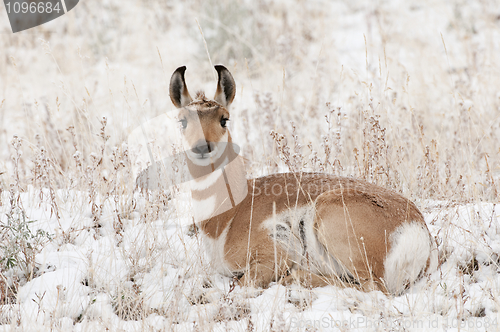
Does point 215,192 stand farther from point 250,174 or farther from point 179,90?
point 250,174

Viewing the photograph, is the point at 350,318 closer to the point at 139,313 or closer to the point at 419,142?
the point at 139,313

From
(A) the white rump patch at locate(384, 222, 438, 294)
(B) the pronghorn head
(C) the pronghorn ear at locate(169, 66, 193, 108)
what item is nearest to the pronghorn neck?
(B) the pronghorn head

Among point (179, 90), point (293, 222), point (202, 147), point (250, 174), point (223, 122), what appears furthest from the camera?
point (250, 174)

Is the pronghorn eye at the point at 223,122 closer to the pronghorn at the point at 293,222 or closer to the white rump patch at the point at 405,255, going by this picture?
the pronghorn at the point at 293,222

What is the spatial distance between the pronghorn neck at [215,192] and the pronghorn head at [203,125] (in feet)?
0.60

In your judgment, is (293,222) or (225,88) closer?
(293,222)

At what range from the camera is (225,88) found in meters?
4.73

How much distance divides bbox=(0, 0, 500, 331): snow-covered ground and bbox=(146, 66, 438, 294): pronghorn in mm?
190

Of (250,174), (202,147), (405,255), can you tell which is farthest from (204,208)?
(405,255)

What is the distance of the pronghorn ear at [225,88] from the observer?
4621mm

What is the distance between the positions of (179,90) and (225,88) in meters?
0.45

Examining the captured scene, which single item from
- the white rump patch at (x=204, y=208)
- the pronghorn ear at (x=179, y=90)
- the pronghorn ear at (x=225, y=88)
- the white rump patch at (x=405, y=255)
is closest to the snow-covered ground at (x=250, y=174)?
the white rump patch at (x=405, y=255)

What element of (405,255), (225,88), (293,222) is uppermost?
(225,88)

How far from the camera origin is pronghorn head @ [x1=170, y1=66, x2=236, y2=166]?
413 centimetres
